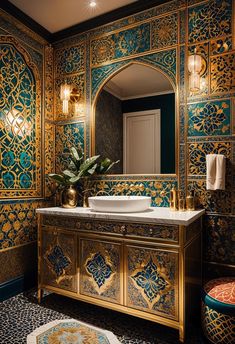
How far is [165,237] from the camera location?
5.55 feet

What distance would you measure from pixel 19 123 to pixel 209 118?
1.77 metres

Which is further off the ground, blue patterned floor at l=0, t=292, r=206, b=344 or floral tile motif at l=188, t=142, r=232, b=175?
floral tile motif at l=188, t=142, r=232, b=175

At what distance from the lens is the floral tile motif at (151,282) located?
1.70 m

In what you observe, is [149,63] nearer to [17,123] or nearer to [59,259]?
[17,123]

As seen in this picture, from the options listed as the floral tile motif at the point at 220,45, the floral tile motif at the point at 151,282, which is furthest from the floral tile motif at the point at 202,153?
the floral tile motif at the point at 151,282

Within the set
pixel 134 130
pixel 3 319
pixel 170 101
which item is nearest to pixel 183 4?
pixel 170 101

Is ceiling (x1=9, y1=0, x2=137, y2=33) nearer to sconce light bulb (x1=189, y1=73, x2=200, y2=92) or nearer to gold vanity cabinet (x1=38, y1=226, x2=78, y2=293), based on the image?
sconce light bulb (x1=189, y1=73, x2=200, y2=92)

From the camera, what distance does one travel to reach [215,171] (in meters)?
1.97

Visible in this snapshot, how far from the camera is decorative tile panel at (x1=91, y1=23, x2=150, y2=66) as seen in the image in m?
2.37

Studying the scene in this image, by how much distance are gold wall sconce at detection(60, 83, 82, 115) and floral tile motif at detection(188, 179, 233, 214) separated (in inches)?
56.2

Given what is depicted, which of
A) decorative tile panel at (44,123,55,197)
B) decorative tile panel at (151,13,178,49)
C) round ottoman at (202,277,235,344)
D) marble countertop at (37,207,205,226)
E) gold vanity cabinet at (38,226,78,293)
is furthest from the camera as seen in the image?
decorative tile panel at (44,123,55,197)

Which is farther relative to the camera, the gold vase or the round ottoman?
the gold vase

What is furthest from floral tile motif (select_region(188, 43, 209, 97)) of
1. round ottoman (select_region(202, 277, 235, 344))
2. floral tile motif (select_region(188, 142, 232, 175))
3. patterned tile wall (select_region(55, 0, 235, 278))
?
round ottoman (select_region(202, 277, 235, 344))

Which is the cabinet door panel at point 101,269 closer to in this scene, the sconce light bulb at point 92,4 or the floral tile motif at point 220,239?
the floral tile motif at point 220,239
